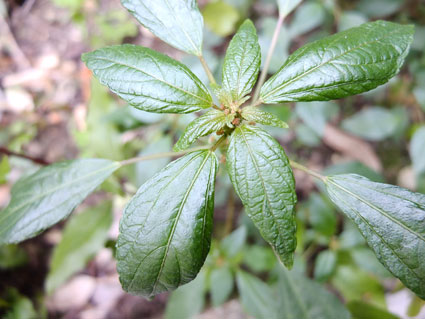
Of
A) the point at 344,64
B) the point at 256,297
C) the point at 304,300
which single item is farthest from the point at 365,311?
the point at 344,64

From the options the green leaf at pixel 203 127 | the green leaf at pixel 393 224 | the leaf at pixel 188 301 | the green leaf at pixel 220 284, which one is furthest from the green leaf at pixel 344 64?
the leaf at pixel 188 301

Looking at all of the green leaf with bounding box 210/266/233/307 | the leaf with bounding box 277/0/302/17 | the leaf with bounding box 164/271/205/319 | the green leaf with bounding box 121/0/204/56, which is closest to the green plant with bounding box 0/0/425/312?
the green leaf with bounding box 121/0/204/56

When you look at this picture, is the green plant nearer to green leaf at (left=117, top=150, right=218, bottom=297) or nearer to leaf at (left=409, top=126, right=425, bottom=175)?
green leaf at (left=117, top=150, right=218, bottom=297)

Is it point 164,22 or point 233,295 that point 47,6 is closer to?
point 164,22

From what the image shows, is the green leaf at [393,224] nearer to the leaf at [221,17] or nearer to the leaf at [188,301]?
the leaf at [188,301]

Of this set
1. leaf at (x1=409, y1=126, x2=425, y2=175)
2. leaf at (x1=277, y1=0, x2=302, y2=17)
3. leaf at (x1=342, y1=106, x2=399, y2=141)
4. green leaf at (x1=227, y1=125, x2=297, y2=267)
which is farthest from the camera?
leaf at (x1=342, y1=106, x2=399, y2=141)
